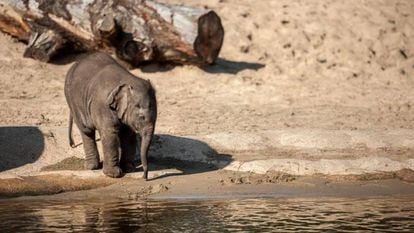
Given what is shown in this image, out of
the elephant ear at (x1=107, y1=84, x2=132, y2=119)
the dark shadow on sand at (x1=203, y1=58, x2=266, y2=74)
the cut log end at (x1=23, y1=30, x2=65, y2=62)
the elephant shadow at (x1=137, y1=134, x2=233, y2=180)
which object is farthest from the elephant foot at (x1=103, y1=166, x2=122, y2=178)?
the dark shadow on sand at (x1=203, y1=58, x2=266, y2=74)

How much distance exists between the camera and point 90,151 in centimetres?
1213

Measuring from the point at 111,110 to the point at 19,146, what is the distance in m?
1.66

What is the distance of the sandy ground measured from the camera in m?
14.4

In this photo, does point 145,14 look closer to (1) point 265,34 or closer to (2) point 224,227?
(1) point 265,34

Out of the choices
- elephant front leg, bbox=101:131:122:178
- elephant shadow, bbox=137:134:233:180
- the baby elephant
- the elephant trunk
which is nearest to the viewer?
the elephant trunk

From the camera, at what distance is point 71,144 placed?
12.6 m

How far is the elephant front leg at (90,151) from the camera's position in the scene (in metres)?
12.1

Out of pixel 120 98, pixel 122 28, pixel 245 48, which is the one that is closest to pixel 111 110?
pixel 120 98

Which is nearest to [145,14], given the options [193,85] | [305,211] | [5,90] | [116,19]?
[116,19]

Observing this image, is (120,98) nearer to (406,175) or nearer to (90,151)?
(90,151)

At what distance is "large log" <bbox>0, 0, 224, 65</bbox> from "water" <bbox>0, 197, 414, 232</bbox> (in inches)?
258

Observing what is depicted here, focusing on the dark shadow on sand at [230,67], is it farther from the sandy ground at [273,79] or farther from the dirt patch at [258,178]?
the dirt patch at [258,178]

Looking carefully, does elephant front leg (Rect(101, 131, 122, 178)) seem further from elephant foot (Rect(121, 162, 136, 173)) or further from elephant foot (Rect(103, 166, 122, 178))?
elephant foot (Rect(121, 162, 136, 173))

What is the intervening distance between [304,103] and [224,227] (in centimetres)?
768
